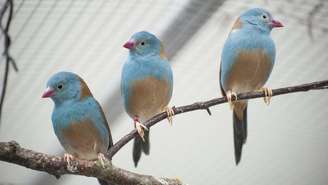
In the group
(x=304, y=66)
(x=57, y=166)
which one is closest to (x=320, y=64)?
(x=304, y=66)

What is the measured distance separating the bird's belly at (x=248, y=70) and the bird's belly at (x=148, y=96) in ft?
Result: 0.54

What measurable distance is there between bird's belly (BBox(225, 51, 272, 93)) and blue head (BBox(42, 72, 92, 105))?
370 mm

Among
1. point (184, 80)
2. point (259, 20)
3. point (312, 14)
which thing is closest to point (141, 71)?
point (259, 20)

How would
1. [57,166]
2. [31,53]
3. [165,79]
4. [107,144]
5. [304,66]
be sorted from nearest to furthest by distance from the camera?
[57,166] < [107,144] < [165,79] < [31,53] < [304,66]

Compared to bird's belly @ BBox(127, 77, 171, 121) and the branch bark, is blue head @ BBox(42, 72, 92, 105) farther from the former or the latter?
the branch bark

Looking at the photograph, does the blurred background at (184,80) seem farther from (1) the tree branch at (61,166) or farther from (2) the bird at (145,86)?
(1) the tree branch at (61,166)

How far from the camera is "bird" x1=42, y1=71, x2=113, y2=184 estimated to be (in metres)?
→ 1.38

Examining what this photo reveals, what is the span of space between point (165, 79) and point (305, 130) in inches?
34.3

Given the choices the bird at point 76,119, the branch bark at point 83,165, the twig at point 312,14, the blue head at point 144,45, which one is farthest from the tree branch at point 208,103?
the twig at point 312,14

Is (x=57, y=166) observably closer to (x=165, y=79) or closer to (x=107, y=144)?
(x=107, y=144)

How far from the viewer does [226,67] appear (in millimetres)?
1507

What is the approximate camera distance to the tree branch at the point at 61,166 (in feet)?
3.22

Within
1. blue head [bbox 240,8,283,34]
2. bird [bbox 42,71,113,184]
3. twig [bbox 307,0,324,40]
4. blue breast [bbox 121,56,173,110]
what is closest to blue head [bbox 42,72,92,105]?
bird [bbox 42,71,113,184]

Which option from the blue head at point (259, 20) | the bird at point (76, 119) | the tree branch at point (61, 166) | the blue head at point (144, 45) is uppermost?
the tree branch at point (61, 166)
